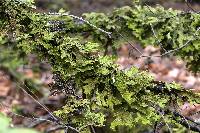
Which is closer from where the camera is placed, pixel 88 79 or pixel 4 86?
pixel 88 79

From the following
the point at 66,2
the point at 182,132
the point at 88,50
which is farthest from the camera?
the point at 66,2

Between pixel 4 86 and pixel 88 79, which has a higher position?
pixel 4 86

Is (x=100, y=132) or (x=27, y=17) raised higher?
(x=27, y=17)

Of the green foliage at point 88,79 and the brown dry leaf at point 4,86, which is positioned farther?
the brown dry leaf at point 4,86

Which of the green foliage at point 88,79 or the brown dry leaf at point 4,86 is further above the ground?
the brown dry leaf at point 4,86

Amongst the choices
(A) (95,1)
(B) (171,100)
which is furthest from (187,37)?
(A) (95,1)

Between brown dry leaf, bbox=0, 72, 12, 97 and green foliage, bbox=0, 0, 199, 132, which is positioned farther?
brown dry leaf, bbox=0, 72, 12, 97

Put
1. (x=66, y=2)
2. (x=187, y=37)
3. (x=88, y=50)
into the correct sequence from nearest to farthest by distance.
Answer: (x=88, y=50) < (x=187, y=37) < (x=66, y=2)

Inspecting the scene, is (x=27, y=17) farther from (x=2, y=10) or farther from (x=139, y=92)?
(x=139, y=92)

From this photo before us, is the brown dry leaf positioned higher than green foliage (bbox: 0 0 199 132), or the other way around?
the brown dry leaf

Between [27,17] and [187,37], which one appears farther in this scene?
[187,37]

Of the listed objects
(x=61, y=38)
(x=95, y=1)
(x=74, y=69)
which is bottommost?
(x=74, y=69)
